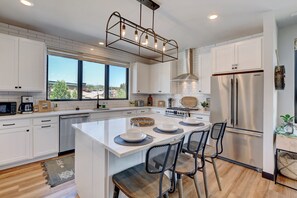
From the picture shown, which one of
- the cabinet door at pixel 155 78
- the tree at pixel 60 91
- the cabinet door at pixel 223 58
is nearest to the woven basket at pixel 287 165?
the cabinet door at pixel 223 58

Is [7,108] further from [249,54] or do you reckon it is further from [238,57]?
[249,54]

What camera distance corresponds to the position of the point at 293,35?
287 cm

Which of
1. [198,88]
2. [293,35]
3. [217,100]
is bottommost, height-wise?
[217,100]

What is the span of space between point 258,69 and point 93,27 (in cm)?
328

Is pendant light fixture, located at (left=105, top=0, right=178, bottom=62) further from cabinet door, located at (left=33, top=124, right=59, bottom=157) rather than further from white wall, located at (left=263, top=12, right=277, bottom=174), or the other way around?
cabinet door, located at (left=33, top=124, right=59, bottom=157)

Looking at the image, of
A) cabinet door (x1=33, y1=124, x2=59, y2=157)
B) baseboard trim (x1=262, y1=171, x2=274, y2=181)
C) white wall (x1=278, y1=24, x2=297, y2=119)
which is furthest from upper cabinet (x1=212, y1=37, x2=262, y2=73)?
cabinet door (x1=33, y1=124, x2=59, y2=157)

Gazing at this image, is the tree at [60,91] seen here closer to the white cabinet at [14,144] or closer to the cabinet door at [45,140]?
→ the cabinet door at [45,140]

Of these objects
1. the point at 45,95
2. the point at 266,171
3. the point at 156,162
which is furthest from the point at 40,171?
the point at 266,171

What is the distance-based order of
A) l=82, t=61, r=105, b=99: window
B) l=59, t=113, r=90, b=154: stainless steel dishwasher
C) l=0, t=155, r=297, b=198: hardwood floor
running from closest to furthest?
l=0, t=155, r=297, b=198: hardwood floor, l=59, t=113, r=90, b=154: stainless steel dishwasher, l=82, t=61, r=105, b=99: window

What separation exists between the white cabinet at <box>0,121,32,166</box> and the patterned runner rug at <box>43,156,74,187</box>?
426 mm

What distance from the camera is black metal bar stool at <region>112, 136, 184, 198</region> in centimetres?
118

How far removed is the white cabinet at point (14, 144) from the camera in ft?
8.50

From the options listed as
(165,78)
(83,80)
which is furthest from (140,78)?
(83,80)

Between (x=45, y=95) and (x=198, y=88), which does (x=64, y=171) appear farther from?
(x=198, y=88)
